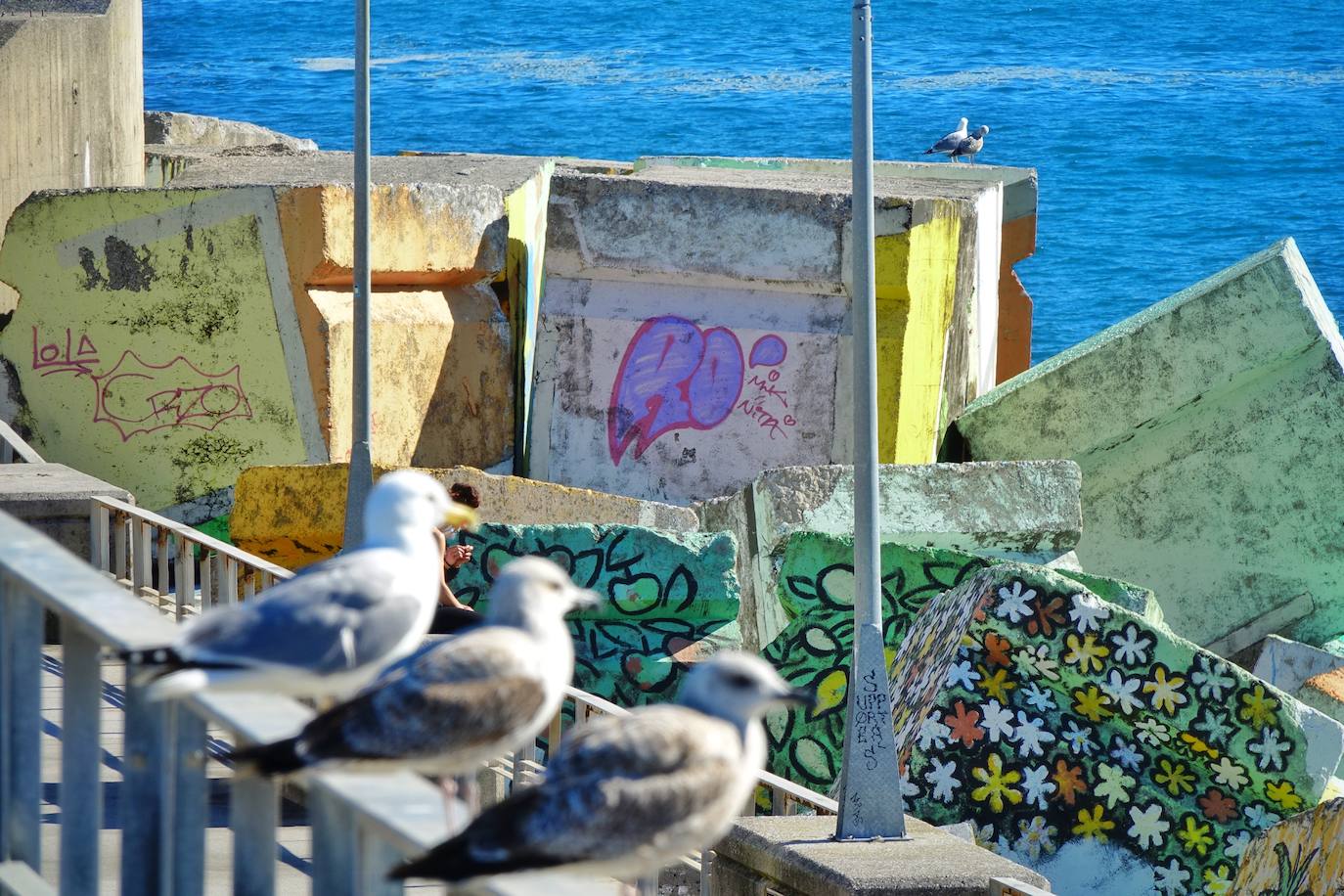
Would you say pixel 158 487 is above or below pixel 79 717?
below

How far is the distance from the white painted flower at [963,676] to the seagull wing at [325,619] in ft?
18.7

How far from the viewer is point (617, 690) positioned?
10242 millimetres

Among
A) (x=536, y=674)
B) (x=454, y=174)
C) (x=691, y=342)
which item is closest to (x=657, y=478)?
(x=691, y=342)

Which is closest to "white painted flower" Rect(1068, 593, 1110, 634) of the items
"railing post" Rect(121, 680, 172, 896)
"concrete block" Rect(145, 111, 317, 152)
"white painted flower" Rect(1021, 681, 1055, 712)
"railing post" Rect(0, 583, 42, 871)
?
"white painted flower" Rect(1021, 681, 1055, 712)

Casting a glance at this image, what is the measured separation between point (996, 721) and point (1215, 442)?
5.87m

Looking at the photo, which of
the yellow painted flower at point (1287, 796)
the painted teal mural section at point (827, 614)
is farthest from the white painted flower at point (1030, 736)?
the painted teal mural section at point (827, 614)

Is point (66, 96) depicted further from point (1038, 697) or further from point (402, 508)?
point (402, 508)

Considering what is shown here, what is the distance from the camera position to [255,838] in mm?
2797

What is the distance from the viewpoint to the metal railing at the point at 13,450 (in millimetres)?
10773

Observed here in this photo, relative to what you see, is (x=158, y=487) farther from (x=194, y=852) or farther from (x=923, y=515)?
(x=194, y=852)

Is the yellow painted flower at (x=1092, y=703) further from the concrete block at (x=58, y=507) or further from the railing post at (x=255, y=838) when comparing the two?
the railing post at (x=255, y=838)

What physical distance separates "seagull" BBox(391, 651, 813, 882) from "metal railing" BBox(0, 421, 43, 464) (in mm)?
8396

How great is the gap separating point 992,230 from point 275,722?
558 inches

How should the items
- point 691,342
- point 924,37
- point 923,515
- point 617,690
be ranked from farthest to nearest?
point 924,37 < point 691,342 < point 923,515 < point 617,690
